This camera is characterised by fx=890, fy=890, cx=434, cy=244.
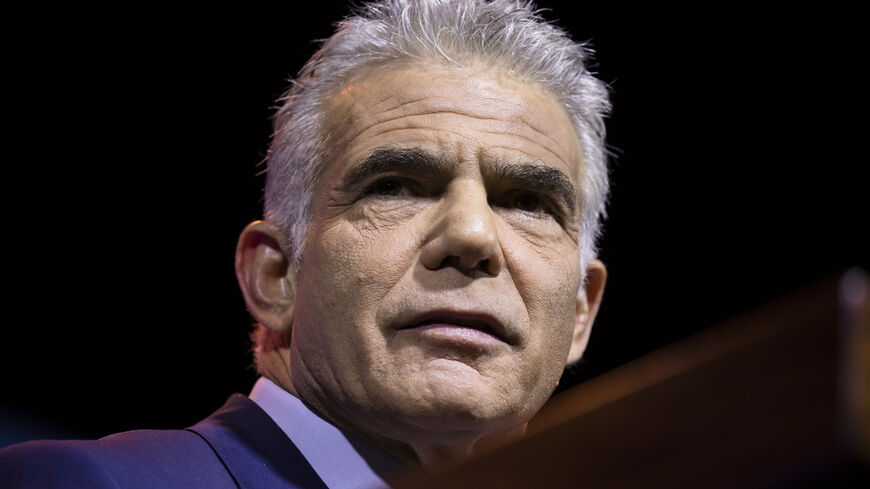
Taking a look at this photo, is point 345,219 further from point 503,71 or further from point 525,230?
point 503,71

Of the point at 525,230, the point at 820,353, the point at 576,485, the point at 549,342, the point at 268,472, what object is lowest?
the point at 268,472

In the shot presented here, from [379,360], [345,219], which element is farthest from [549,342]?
[345,219]

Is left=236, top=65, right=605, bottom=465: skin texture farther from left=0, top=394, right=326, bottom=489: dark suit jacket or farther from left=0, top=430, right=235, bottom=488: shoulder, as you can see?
left=0, top=430, right=235, bottom=488: shoulder

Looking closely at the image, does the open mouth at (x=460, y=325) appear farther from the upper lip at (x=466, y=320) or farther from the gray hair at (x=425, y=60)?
the gray hair at (x=425, y=60)

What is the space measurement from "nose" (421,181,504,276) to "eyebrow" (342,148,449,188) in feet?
0.37

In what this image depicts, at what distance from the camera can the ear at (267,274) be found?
211 centimetres

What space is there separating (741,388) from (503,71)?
1.63 metres

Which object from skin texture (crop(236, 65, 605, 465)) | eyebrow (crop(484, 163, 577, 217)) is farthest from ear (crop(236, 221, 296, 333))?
eyebrow (crop(484, 163, 577, 217))

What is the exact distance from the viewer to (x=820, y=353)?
598 millimetres

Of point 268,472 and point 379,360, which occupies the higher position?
point 379,360

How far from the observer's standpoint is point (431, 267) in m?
1.80

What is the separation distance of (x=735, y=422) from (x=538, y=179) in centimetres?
145

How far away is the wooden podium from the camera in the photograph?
0.58 m

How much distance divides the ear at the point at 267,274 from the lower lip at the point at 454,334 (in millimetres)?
454
